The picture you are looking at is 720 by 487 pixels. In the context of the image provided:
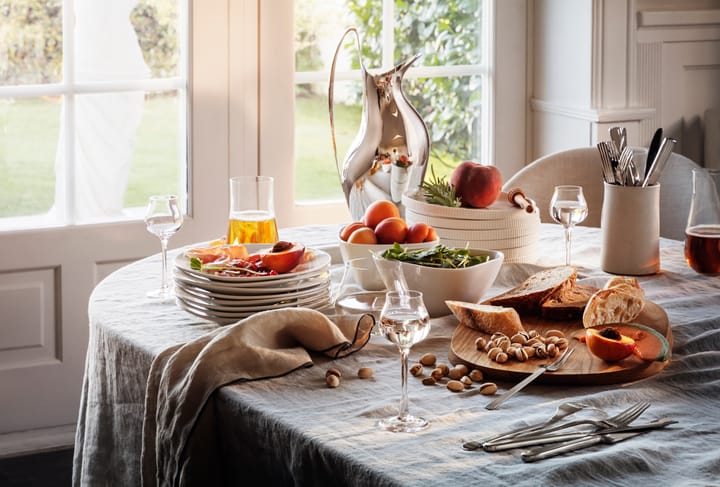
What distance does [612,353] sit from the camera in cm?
144

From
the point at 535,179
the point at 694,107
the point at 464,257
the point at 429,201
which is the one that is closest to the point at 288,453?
the point at 464,257

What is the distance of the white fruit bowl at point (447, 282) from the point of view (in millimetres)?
1702

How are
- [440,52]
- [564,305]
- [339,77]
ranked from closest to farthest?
[564,305]
[339,77]
[440,52]

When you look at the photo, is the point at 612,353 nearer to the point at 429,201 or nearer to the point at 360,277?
the point at 360,277

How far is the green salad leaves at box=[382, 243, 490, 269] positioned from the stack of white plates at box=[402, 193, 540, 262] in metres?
0.25

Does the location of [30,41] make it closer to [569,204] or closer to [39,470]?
[39,470]

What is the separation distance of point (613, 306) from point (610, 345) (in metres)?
0.20

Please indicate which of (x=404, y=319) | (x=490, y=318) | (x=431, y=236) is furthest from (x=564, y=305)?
(x=404, y=319)

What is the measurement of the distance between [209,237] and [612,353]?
2102 millimetres

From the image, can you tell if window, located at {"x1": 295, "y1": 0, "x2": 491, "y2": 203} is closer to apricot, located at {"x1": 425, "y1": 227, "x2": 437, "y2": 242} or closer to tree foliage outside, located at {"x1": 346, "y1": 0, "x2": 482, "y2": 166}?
tree foliage outside, located at {"x1": 346, "y1": 0, "x2": 482, "y2": 166}

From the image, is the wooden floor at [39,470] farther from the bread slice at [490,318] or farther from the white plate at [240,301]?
the bread slice at [490,318]

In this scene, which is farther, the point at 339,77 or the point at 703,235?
the point at 339,77

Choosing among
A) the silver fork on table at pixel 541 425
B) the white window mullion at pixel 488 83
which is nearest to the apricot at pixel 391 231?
the silver fork on table at pixel 541 425

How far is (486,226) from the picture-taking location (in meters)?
2.03
